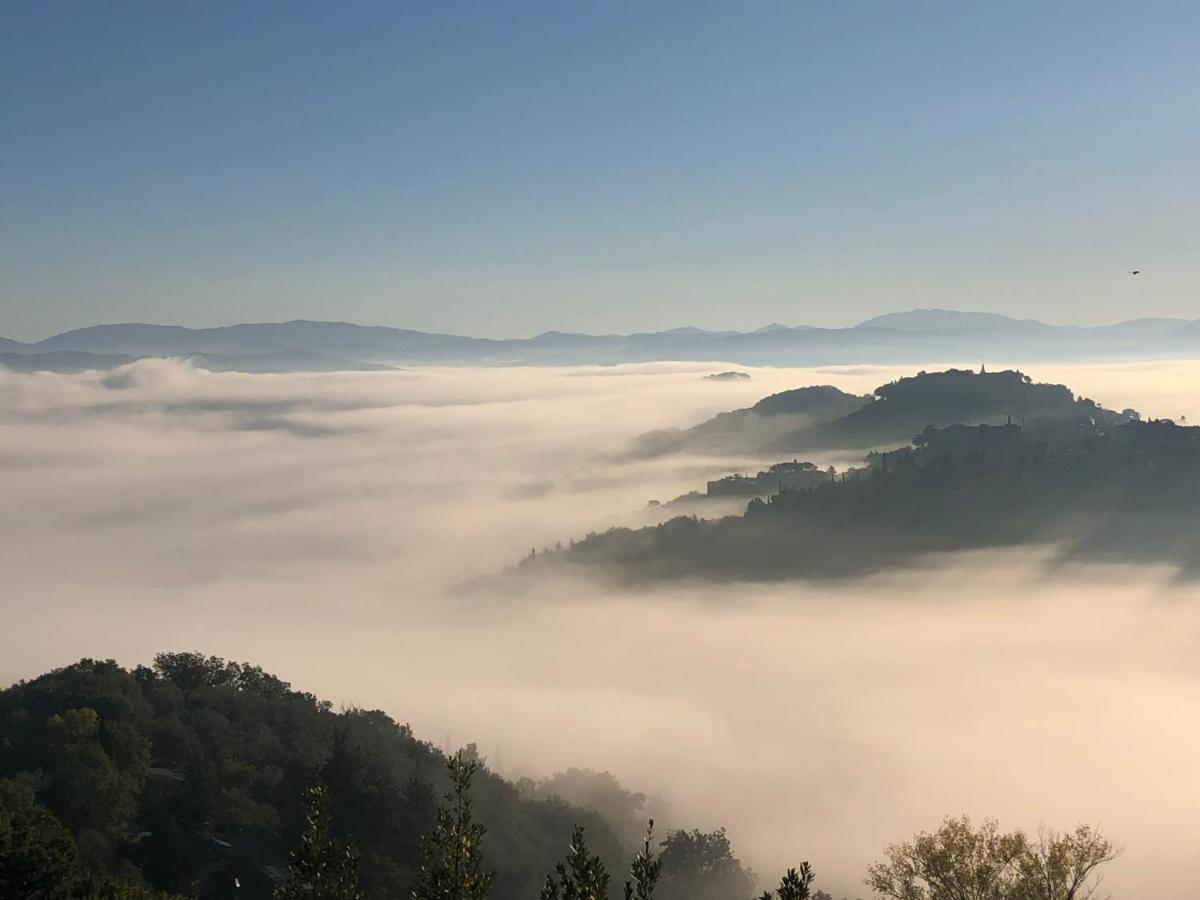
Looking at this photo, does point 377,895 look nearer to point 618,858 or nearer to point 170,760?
point 170,760

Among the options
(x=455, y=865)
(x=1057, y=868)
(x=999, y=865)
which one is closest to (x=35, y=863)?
(x=455, y=865)

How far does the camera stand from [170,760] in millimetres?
78000

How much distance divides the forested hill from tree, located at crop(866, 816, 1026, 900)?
30.1 metres

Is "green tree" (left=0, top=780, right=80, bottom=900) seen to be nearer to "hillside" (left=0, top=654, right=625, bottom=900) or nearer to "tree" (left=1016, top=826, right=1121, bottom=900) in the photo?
"hillside" (left=0, top=654, right=625, bottom=900)

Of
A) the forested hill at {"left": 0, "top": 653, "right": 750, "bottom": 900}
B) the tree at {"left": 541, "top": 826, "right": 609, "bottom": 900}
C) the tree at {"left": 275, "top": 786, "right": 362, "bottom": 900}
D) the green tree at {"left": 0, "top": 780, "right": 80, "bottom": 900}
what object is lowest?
the forested hill at {"left": 0, "top": 653, "right": 750, "bottom": 900}

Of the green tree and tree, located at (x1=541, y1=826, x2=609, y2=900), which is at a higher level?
tree, located at (x1=541, y1=826, x2=609, y2=900)

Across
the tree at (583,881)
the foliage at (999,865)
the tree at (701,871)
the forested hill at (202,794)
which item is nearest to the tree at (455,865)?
the tree at (583,881)

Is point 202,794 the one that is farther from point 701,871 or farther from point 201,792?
point 701,871

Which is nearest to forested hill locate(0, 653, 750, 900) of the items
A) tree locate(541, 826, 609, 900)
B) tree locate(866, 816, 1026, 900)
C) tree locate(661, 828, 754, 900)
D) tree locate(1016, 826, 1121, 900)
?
tree locate(661, 828, 754, 900)

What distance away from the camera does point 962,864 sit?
41.2 m

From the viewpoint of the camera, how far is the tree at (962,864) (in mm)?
40969

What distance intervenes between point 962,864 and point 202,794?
169ft

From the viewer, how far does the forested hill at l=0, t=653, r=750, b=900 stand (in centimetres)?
6325

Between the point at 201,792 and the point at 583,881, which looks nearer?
the point at 583,881
